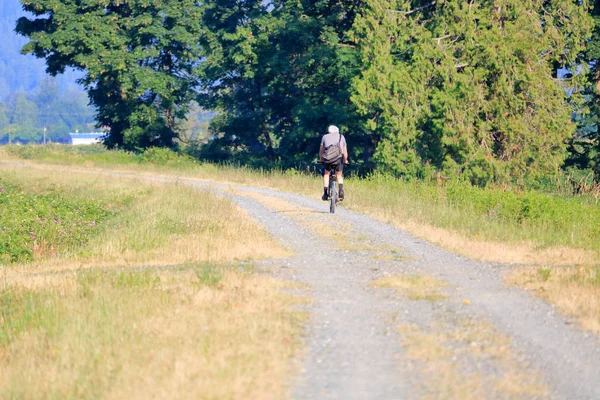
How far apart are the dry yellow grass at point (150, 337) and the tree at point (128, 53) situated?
3787 cm

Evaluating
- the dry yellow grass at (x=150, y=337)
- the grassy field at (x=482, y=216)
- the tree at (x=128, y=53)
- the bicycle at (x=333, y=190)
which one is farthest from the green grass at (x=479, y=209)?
the tree at (x=128, y=53)

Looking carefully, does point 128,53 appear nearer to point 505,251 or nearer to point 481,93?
point 481,93

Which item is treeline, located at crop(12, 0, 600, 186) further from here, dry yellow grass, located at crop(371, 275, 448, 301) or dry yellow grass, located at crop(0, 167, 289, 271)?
dry yellow grass, located at crop(371, 275, 448, 301)

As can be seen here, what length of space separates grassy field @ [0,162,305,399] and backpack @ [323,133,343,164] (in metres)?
2.35

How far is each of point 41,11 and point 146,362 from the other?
4431 cm

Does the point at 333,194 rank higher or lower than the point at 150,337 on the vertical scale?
higher

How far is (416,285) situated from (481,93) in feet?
64.6

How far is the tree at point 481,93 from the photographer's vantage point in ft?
96.2

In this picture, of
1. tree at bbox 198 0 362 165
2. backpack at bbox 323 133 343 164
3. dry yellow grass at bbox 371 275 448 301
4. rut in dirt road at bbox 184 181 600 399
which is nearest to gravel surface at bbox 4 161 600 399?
rut in dirt road at bbox 184 181 600 399

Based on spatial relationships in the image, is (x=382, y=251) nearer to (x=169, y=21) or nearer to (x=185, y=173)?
(x=185, y=173)

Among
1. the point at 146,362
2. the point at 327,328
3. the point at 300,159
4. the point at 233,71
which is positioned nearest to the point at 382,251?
the point at 327,328

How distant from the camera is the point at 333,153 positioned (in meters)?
18.1

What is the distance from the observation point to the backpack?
18109mm

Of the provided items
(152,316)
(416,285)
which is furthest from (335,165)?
(152,316)
